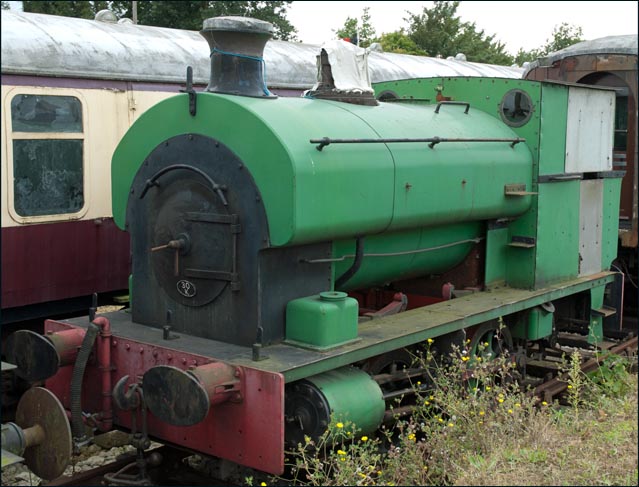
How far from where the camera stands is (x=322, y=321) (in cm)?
484

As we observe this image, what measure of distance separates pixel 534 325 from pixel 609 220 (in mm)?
1710

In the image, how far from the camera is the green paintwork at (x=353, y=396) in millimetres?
4695

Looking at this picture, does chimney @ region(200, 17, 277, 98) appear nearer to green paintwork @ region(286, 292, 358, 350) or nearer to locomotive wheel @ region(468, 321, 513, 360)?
green paintwork @ region(286, 292, 358, 350)

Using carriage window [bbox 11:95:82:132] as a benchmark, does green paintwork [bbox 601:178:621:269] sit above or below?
below

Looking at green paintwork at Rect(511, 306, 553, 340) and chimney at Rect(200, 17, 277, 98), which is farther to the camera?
green paintwork at Rect(511, 306, 553, 340)

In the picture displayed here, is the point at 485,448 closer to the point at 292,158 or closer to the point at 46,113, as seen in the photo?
the point at 292,158

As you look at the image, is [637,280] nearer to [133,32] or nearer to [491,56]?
[133,32]

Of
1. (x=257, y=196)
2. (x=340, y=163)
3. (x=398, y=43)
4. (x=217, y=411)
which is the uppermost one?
(x=398, y=43)

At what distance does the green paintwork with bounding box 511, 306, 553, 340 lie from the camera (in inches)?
266

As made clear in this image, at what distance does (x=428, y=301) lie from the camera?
670 centimetres

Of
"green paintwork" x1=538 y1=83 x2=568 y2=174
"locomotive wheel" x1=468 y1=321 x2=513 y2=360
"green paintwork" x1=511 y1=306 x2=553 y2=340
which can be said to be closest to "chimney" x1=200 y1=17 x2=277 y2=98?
"locomotive wheel" x1=468 y1=321 x2=513 y2=360

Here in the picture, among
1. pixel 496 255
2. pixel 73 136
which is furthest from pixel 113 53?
pixel 496 255

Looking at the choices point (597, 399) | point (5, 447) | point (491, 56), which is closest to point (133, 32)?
point (5, 447)

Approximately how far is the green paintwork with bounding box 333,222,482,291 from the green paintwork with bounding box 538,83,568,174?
2.70 ft
